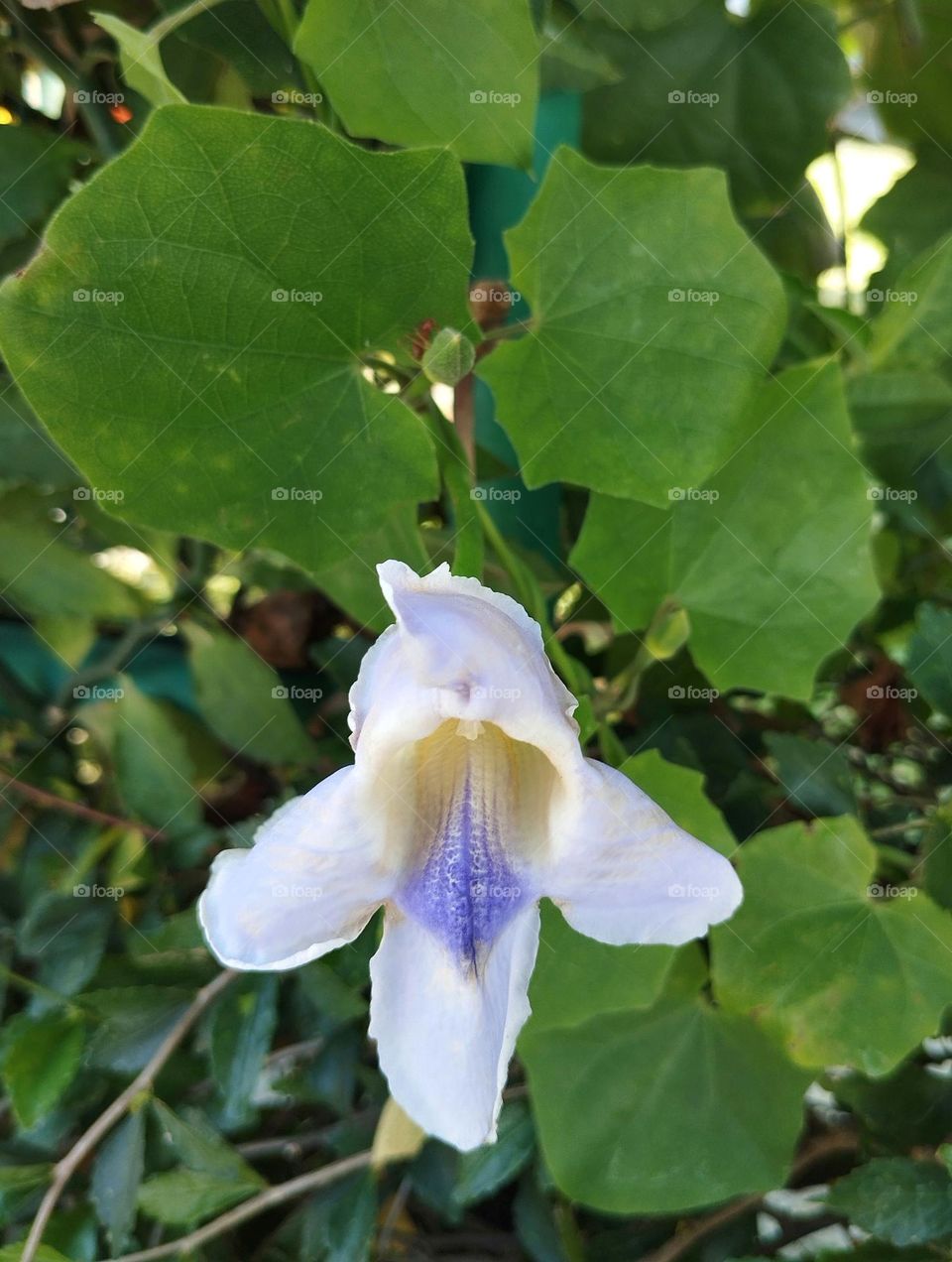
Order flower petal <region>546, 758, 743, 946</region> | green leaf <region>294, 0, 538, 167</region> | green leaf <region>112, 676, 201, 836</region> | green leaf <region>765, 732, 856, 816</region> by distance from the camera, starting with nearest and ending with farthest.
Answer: flower petal <region>546, 758, 743, 946</region>, green leaf <region>294, 0, 538, 167</region>, green leaf <region>765, 732, 856, 816</region>, green leaf <region>112, 676, 201, 836</region>

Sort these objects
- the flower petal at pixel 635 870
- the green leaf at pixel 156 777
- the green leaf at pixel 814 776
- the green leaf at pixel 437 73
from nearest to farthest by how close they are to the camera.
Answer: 1. the flower petal at pixel 635 870
2. the green leaf at pixel 437 73
3. the green leaf at pixel 814 776
4. the green leaf at pixel 156 777

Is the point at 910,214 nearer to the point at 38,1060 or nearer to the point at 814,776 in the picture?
the point at 814,776

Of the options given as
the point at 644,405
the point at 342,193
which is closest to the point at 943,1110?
the point at 644,405

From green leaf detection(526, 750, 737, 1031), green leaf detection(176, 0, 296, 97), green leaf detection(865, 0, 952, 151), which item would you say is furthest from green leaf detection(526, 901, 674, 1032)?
green leaf detection(865, 0, 952, 151)

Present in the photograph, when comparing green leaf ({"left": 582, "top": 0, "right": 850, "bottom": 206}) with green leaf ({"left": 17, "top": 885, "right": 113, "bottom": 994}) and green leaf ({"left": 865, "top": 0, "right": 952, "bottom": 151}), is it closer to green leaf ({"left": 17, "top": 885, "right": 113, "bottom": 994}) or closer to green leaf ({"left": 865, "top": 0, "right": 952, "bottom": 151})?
green leaf ({"left": 865, "top": 0, "right": 952, "bottom": 151})

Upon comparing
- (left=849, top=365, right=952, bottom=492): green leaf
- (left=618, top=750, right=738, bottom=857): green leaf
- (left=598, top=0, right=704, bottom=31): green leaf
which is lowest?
(left=618, top=750, right=738, bottom=857): green leaf

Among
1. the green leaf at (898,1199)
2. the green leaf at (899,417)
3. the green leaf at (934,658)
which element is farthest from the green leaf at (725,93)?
the green leaf at (898,1199)

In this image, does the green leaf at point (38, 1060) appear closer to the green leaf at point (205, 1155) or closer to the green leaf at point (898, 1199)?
the green leaf at point (205, 1155)
